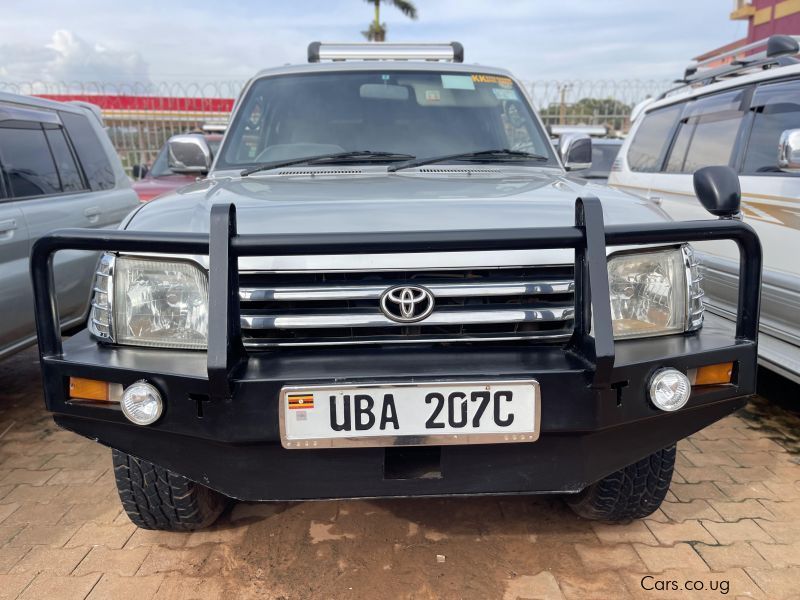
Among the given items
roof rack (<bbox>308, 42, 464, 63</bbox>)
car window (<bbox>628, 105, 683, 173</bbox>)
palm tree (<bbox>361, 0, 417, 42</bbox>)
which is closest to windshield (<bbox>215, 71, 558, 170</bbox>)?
roof rack (<bbox>308, 42, 464, 63</bbox>)

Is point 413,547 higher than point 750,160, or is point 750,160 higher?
point 750,160

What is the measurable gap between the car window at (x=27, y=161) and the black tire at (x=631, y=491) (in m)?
3.58

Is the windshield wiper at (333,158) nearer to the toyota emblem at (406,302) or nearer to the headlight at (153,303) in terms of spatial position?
the headlight at (153,303)

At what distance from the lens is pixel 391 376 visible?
A: 70.3 inches

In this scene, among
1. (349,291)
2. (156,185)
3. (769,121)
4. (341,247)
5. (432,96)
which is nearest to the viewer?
(341,247)

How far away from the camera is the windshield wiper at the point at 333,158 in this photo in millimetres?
2887

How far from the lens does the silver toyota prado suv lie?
179 centimetres

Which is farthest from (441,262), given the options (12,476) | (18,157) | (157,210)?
(18,157)

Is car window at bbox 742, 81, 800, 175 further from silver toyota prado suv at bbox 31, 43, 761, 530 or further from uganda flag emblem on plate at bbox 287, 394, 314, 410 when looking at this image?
uganda flag emblem on plate at bbox 287, 394, 314, 410

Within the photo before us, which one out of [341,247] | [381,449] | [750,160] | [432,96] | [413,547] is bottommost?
[413,547]

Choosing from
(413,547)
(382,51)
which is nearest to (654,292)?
(413,547)

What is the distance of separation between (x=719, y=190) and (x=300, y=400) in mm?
1534

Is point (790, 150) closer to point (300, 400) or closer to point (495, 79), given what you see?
point (495, 79)

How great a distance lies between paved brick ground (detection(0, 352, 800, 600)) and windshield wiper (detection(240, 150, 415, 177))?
4.87 feet
